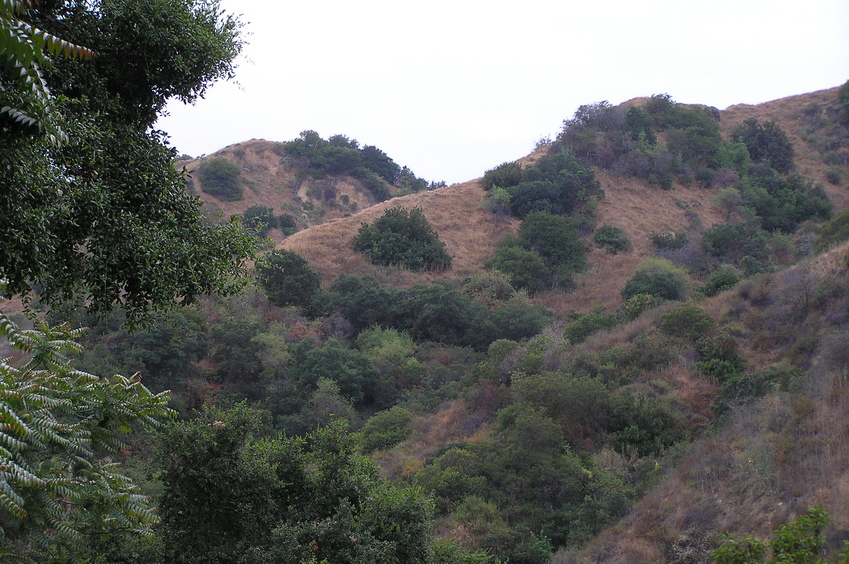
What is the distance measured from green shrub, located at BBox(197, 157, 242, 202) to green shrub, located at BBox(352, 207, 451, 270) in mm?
18002

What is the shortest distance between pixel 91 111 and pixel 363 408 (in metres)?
22.5

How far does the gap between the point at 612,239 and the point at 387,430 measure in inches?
863

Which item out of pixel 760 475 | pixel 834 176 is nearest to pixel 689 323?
pixel 760 475

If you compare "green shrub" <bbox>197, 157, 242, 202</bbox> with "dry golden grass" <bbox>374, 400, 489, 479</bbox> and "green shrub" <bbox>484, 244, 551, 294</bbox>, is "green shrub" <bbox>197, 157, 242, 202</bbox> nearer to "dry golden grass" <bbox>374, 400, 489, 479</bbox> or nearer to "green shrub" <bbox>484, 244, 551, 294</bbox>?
"green shrub" <bbox>484, 244, 551, 294</bbox>

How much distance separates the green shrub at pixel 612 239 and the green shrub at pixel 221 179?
91.6 ft

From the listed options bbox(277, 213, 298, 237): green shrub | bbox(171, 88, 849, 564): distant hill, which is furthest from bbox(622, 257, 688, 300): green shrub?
bbox(277, 213, 298, 237): green shrub

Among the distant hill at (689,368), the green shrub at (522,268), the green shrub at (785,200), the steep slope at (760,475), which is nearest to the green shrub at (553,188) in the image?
the distant hill at (689,368)

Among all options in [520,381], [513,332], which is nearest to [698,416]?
[520,381]

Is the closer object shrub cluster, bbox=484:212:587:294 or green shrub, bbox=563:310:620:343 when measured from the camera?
green shrub, bbox=563:310:620:343

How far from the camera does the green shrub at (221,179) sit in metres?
53.0

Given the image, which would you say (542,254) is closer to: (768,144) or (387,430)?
(387,430)

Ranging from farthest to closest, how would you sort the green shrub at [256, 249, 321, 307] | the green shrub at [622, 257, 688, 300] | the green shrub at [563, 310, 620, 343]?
1. the green shrub at [256, 249, 321, 307]
2. the green shrub at [622, 257, 688, 300]
3. the green shrub at [563, 310, 620, 343]

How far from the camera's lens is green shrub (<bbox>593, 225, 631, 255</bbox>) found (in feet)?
130

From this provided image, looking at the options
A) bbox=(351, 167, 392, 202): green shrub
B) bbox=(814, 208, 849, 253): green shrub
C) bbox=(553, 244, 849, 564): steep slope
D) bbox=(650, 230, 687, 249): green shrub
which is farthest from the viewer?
bbox=(351, 167, 392, 202): green shrub
